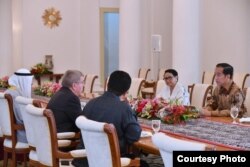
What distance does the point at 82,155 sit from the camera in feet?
13.2

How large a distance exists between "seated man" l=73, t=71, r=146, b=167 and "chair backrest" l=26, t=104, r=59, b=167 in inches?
13.1

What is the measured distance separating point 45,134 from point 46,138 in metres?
0.03

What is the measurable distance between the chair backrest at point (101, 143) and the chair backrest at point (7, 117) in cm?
204

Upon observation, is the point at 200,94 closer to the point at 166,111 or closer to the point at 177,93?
the point at 177,93

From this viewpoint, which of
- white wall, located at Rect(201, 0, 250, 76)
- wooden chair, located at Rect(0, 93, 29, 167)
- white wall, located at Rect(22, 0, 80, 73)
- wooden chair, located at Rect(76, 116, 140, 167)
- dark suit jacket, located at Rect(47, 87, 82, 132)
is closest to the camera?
wooden chair, located at Rect(76, 116, 140, 167)

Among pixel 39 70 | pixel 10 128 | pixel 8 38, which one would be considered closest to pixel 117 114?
pixel 10 128

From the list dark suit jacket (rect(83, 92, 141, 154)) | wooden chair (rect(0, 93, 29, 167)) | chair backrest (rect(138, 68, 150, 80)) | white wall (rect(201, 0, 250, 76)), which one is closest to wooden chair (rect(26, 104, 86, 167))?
dark suit jacket (rect(83, 92, 141, 154))

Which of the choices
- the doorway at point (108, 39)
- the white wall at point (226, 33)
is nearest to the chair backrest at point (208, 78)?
the white wall at point (226, 33)

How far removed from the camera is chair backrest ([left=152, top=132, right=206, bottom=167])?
261 cm

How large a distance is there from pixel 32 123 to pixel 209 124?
5.01 feet

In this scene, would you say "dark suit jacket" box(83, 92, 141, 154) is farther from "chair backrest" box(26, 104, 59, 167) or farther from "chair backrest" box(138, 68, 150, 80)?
"chair backrest" box(138, 68, 150, 80)

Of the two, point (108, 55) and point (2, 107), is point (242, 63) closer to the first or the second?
point (108, 55)

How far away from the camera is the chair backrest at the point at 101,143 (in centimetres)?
328

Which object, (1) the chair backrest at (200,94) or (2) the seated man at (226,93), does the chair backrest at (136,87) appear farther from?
(2) the seated man at (226,93)
